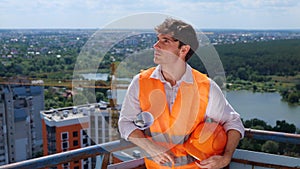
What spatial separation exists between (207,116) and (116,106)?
40cm

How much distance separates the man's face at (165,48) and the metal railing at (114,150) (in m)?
0.59

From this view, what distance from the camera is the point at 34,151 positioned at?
9508 millimetres

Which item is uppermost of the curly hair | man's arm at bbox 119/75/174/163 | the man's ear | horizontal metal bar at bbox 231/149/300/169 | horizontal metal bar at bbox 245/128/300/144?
the curly hair

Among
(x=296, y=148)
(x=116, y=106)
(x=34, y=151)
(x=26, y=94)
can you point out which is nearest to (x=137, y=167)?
(x=116, y=106)

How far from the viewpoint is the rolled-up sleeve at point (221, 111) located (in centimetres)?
145

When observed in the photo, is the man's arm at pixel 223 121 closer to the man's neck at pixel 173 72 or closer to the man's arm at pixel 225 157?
the man's arm at pixel 225 157

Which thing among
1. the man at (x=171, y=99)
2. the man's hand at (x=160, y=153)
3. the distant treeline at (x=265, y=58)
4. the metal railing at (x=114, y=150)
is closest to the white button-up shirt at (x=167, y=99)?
the man at (x=171, y=99)

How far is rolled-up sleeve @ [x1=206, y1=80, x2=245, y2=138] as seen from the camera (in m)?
1.45

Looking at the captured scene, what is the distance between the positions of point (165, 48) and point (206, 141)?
0.45 metres

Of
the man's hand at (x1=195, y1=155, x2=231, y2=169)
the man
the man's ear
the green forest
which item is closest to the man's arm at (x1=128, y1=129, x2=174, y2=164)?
the man

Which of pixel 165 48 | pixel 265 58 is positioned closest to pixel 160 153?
pixel 165 48

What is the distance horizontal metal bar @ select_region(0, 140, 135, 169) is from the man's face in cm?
59

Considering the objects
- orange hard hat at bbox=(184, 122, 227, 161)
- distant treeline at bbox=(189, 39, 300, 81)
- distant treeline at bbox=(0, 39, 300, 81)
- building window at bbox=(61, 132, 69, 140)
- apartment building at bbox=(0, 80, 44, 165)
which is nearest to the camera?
orange hard hat at bbox=(184, 122, 227, 161)

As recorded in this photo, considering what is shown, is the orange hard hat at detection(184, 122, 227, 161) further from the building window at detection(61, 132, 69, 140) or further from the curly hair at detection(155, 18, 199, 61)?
the building window at detection(61, 132, 69, 140)
